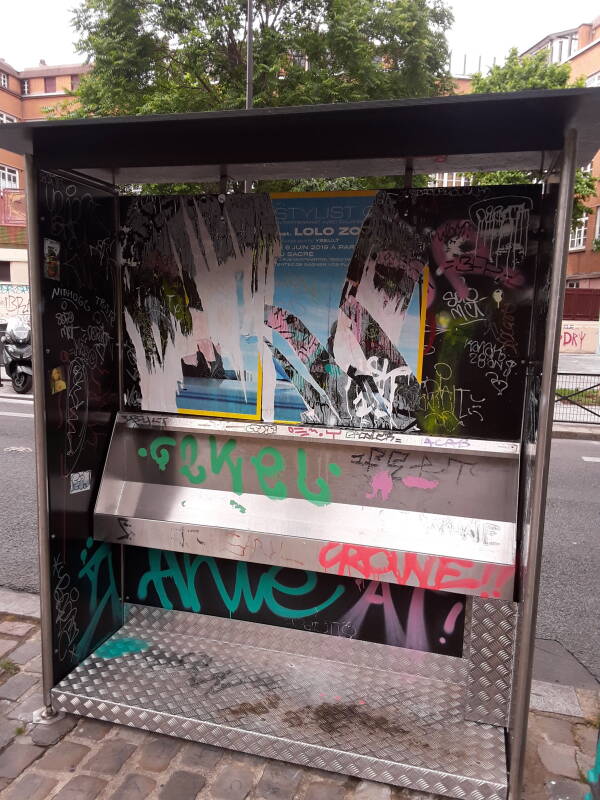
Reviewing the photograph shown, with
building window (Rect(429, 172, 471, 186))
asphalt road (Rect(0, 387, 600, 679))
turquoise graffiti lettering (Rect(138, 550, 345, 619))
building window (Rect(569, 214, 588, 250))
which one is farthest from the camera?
building window (Rect(569, 214, 588, 250))

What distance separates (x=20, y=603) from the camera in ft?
12.8

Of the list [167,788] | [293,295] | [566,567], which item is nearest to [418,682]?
[167,788]

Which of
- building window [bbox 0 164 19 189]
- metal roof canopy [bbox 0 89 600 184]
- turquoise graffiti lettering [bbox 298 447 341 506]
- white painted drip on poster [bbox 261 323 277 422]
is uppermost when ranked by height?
building window [bbox 0 164 19 189]

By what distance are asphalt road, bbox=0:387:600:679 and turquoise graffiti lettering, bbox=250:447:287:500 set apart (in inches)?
78.9

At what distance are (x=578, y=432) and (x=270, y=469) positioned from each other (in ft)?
27.1

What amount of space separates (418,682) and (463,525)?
837 millimetres

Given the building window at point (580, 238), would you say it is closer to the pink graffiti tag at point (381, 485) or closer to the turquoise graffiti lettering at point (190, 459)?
the pink graffiti tag at point (381, 485)

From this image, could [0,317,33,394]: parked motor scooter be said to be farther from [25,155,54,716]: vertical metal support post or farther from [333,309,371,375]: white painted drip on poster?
[333,309,371,375]: white painted drip on poster

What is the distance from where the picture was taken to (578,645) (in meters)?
3.68

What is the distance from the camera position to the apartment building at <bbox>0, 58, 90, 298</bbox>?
2542cm

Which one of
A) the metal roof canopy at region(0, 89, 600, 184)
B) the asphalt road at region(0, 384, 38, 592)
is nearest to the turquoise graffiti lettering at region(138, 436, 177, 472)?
the metal roof canopy at region(0, 89, 600, 184)

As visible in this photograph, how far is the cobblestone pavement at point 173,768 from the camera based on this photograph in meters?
2.35

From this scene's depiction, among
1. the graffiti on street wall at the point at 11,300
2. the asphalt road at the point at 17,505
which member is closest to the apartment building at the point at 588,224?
the graffiti on street wall at the point at 11,300

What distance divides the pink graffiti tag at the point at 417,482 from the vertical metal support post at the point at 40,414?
170cm
